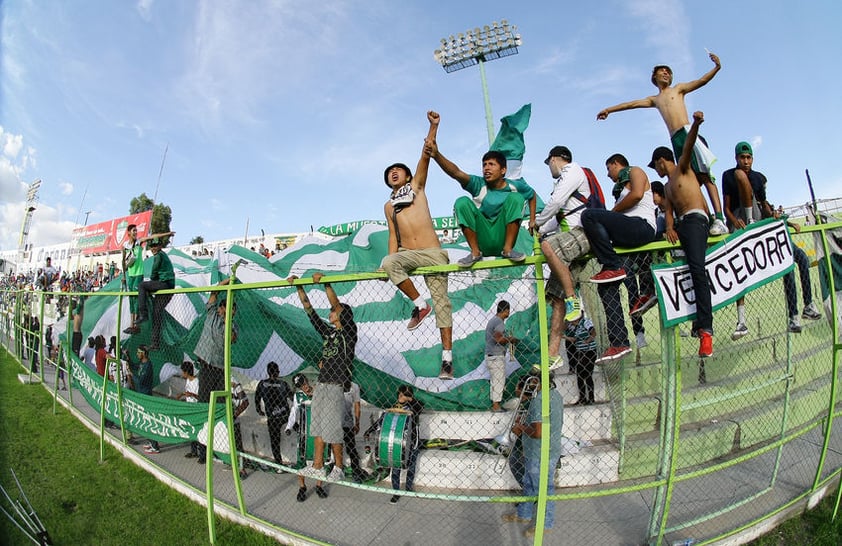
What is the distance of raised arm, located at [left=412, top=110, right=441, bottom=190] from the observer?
370 centimetres

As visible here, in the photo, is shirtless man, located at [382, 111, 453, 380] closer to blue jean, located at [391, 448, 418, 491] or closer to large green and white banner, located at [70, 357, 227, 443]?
blue jean, located at [391, 448, 418, 491]

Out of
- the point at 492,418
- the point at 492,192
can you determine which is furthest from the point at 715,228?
the point at 492,418

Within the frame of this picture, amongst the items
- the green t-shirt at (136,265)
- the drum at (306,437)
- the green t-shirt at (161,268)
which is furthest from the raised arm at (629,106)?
the green t-shirt at (136,265)

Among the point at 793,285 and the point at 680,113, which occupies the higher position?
the point at 680,113

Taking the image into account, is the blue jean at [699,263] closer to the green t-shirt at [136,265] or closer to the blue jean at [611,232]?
the blue jean at [611,232]

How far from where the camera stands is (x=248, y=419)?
661cm

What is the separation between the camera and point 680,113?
383 cm

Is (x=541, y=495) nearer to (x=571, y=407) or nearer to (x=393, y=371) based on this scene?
(x=571, y=407)

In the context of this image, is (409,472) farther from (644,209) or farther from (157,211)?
(157,211)

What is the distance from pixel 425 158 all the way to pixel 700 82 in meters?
2.54

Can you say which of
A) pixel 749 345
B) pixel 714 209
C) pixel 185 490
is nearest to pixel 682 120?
pixel 714 209

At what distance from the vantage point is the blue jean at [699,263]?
9.81 ft

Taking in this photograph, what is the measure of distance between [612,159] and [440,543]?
14.6ft

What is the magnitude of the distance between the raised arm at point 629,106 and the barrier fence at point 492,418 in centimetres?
150
